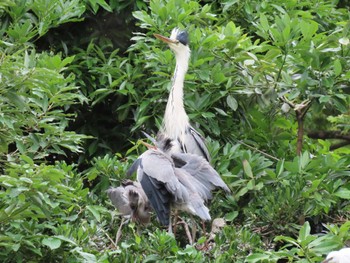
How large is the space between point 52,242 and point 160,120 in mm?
2102

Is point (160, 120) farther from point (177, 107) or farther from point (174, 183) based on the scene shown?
point (174, 183)

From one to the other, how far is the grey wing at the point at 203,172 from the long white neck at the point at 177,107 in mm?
632

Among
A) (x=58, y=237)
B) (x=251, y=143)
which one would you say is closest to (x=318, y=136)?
(x=251, y=143)

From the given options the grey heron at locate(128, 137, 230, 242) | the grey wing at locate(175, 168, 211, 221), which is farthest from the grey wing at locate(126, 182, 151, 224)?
the grey wing at locate(175, 168, 211, 221)

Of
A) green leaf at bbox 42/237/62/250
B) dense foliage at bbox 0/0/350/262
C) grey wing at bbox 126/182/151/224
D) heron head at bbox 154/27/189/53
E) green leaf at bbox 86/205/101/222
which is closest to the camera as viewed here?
green leaf at bbox 42/237/62/250

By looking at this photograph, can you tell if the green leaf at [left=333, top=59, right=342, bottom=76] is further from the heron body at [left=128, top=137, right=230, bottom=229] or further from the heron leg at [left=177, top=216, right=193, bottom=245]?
the heron leg at [left=177, top=216, right=193, bottom=245]

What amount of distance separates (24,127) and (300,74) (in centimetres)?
191

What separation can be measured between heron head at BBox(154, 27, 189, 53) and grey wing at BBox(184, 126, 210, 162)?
585 millimetres

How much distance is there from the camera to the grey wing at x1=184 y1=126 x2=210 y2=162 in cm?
668

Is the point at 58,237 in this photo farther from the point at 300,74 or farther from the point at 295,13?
the point at 295,13

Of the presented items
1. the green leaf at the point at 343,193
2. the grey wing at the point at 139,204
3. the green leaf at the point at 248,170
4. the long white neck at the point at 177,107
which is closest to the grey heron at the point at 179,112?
the long white neck at the point at 177,107

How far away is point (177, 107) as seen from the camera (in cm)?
692

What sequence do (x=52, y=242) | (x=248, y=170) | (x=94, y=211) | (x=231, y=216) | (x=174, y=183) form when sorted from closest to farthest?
1. (x=52, y=242)
2. (x=174, y=183)
3. (x=94, y=211)
4. (x=231, y=216)
5. (x=248, y=170)

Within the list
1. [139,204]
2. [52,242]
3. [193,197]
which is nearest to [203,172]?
[193,197]
